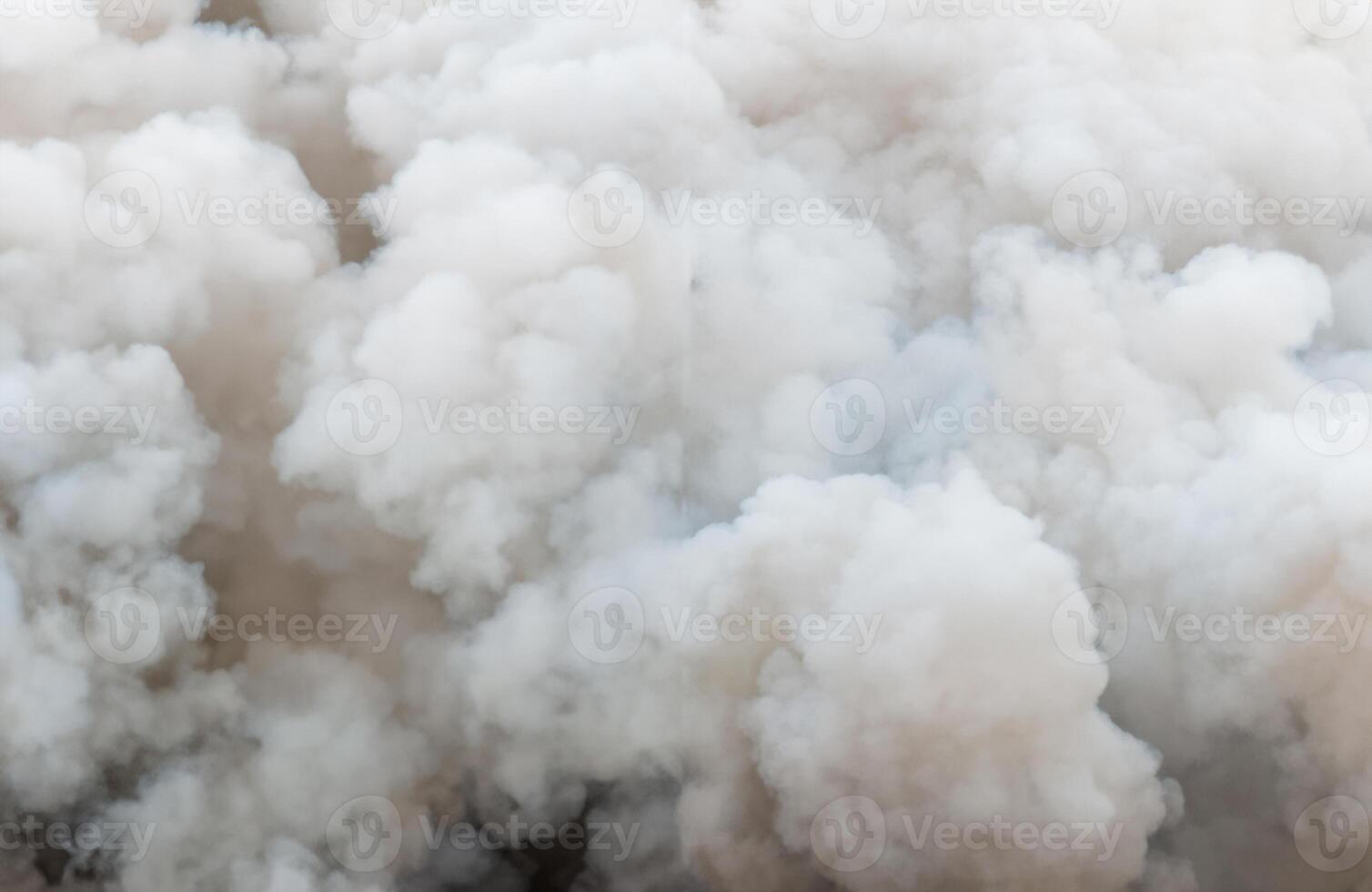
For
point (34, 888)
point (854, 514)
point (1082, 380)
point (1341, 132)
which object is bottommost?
point (34, 888)

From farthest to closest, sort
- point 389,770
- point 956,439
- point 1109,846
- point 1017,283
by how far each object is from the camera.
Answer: point 1017,283, point 956,439, point 389,770, point 1109,846

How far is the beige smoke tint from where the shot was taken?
8125 mm

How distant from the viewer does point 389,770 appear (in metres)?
8.40

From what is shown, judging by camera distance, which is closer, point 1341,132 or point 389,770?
point 389,770

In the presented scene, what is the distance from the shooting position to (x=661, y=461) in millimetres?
8867

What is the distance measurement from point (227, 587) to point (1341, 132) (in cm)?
1095

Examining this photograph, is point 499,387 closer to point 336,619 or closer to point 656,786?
point 336,619

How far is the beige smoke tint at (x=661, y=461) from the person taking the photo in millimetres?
8125

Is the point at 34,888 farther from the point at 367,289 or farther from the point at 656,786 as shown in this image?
the point at 367,289

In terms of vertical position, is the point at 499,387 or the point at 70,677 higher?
the point at 499,387

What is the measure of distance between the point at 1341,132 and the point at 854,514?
615cm

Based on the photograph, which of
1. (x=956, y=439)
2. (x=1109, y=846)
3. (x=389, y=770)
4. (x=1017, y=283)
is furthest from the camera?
(x=1017, y=283)

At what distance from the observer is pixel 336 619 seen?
8680 millimetres

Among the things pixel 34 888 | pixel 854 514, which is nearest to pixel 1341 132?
pixel 854 514
